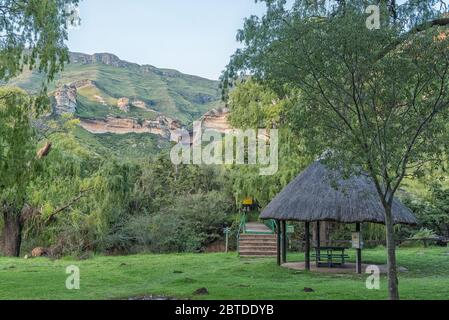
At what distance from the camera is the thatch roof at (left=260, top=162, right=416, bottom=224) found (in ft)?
44.4

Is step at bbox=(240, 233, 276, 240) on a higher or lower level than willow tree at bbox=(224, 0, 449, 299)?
lower

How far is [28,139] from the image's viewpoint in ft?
29.8

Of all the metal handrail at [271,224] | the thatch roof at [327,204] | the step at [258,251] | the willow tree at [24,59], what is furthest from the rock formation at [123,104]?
the willow tree at [24,59]

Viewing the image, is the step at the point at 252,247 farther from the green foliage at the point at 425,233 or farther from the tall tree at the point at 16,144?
the tall tree at the point at 16,144

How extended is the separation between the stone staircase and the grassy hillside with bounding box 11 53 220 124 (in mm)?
46418


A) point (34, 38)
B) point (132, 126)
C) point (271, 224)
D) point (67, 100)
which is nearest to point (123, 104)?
point (132, 126)

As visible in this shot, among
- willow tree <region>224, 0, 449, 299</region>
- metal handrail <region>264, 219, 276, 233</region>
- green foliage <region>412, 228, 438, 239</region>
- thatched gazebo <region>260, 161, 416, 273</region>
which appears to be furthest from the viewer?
green foliage <region>412, 228, 438, 239</region>

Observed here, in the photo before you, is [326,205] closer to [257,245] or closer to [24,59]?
[257,245]

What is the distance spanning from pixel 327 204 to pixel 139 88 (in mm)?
77215

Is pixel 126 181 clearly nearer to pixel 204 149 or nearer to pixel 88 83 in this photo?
pixel 204 149

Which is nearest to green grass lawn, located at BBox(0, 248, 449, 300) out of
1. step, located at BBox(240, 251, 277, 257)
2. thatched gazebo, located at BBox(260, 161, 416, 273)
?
thatched gazebo, located at BBox(260, 161, 416, 273)

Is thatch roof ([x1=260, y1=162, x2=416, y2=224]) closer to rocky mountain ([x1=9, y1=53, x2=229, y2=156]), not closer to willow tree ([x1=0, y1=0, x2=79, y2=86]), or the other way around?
willow tree ([x1=0, y1=0, x2=79, y2=86])

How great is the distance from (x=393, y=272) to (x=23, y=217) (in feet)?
50.2

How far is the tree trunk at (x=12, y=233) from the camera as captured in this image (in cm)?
1970
